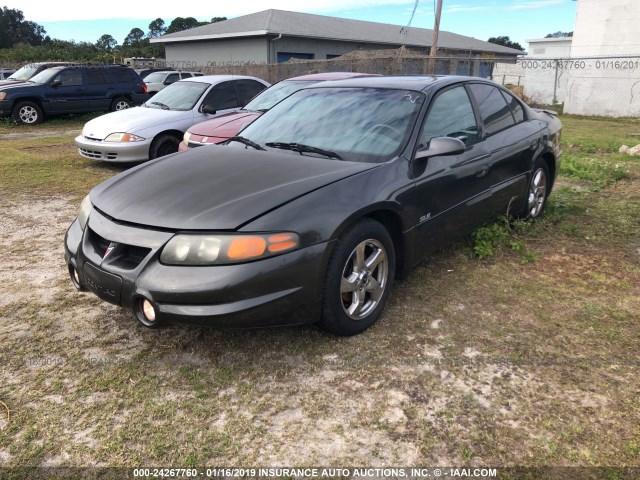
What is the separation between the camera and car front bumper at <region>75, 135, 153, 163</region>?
26.7ft

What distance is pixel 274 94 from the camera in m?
8.41

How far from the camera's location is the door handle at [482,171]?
13.7 ft

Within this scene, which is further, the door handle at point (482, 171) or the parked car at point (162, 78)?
the parked car at point (162, 78)

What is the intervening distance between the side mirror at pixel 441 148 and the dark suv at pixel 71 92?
14.0 meters

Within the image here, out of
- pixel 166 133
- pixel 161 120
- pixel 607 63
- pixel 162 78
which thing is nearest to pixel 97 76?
pixel 162 78

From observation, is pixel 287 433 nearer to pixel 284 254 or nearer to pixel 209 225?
pixel 284 254

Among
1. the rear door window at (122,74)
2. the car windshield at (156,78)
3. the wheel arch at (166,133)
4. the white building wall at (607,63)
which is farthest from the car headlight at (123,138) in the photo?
the white building wall at (607,63)

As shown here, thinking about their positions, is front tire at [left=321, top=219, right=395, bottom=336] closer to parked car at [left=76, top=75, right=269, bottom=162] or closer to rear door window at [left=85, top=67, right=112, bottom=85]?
parked car at [left=76, top=75, right=269, bottom=162]

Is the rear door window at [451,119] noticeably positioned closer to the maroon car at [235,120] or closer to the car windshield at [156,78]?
the maroon car at [235,120]

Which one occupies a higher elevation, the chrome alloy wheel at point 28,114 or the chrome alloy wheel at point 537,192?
the chrome alloy wheel at point 28,114

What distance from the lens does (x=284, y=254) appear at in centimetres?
274

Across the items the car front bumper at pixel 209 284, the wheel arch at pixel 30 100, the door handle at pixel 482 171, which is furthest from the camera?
the wheel arch at pixel 30 100

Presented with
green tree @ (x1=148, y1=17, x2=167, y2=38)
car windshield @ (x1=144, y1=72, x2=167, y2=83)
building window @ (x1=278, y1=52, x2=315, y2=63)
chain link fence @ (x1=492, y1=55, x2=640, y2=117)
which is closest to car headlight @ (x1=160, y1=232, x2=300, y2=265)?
chain link fence @ (x1=492, y1=55, x2=640, y2=117)

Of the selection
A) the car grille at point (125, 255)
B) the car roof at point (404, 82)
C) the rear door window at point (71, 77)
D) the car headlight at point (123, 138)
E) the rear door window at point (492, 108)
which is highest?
the rear door window at point (71, 77)
